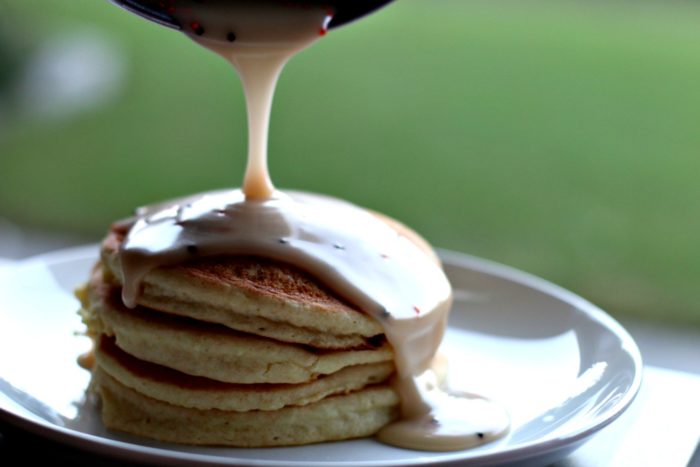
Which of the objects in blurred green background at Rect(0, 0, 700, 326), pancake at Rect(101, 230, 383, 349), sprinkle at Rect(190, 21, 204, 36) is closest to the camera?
pancake at Rect(101, 230, 383, 349)

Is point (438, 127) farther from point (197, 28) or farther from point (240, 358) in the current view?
point (240, 358)

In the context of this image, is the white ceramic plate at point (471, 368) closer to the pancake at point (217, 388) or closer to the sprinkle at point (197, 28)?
the pancake at point (217, 388)

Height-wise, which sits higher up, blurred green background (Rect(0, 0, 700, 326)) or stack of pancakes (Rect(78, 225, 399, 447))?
stack of pancakes (Rect(78, 225, 399, 447))

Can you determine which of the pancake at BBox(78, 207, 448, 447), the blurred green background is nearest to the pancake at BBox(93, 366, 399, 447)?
the pancake at BBox(78, 207, 448, 447)

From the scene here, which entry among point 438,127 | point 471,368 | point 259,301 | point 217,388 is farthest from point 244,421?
point 438,127

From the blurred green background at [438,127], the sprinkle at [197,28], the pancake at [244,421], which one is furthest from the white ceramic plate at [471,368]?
the blurred green background at [438,127]

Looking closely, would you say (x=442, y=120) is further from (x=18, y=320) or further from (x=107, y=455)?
(x=107, y=455)

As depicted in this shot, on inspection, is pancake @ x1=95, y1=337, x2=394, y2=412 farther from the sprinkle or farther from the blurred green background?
the blurred green background

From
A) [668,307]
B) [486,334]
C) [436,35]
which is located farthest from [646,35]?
[486,334]
